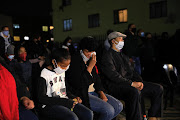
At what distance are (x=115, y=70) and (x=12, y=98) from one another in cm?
223

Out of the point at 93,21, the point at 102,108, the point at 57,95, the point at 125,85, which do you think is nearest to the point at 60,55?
the point at 57,95

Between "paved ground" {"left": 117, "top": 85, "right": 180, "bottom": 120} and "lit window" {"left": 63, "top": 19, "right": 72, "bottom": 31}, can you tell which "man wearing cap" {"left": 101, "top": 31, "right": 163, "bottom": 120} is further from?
"lit window" {"left": 63, "top": 19, "right": 72, "bottom": 31}

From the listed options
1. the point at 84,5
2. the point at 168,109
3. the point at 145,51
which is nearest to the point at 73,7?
the point at 84,5

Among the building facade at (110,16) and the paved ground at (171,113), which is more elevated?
the building facade at (110,16)

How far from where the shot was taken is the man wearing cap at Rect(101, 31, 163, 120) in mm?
3713

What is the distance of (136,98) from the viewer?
369 cm

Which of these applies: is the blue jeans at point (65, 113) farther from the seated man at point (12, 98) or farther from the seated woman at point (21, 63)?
the seated woman at point (21, 63)

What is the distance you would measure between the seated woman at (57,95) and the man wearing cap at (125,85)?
107 centimetres

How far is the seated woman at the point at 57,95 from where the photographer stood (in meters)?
2.76

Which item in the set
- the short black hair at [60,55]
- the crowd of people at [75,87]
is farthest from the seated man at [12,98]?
the short black hair at [60,55]

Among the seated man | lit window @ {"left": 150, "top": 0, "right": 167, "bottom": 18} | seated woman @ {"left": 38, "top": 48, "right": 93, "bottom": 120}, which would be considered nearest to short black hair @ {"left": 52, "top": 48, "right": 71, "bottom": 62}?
seated woman @ {"left": 38, "top": 48, "right": 93, "bottom": 120}

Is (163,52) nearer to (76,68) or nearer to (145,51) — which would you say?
(145,51)

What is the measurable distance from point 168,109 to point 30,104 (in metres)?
4.00

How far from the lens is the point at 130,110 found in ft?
12.2
